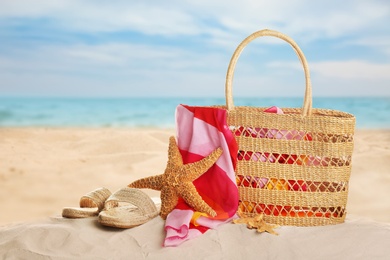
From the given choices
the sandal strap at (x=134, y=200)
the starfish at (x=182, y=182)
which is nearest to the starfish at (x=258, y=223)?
the starfish at (x=182, y=182)

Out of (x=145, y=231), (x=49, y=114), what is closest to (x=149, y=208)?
(x=145, y=231)

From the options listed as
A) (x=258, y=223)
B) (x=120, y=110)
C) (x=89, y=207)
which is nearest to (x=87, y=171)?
(x=89, y=207)

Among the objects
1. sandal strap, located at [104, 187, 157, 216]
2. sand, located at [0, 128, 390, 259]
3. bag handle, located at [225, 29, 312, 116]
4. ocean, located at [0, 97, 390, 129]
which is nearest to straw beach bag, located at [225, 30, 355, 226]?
bag handle, located at [225, 29, 312, 116]

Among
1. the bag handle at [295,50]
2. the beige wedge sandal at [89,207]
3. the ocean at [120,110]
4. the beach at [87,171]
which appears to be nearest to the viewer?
the bag handle at [295,50]

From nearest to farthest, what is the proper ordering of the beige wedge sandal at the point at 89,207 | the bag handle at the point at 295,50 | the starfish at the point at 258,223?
the starfish at the point at 258,223 < the bag handle at the point at 295,50 < the beige wedge sandal at the point at 89,207

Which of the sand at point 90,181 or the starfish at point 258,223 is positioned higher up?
the starfish at point 258,223

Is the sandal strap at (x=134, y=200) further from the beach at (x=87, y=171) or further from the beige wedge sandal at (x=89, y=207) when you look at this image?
the beach at (x=87, y=171)

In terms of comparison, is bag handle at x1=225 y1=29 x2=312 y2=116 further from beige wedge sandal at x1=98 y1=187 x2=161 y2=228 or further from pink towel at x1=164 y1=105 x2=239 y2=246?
beige wedge sandal at x1=98 y1=187 x2=161 y2=228

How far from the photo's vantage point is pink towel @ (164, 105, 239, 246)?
2463 millimetres

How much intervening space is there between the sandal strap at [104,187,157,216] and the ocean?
9313 millimetres

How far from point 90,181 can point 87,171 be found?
12.2 inches

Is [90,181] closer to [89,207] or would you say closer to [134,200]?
[89,207]

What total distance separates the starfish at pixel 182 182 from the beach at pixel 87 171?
85 centimetres

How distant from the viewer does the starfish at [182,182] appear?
2480 millimetres
